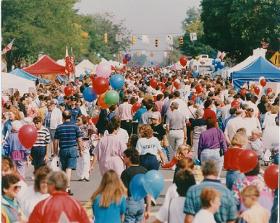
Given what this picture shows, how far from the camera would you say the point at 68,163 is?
624 inches

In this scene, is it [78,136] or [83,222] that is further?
[78,136]

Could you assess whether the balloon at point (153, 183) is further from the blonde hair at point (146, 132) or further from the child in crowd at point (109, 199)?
the blonde hair at point (146, 132)

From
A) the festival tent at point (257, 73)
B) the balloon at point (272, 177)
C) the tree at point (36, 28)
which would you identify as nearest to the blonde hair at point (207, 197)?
the balloon at point (272, 177)

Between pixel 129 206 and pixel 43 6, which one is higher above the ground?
pixel 43 6

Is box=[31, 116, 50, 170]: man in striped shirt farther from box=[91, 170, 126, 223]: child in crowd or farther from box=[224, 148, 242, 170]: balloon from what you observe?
box=[91, 170, 126, 223]: child in crowd

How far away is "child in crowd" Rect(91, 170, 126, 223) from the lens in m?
9.72

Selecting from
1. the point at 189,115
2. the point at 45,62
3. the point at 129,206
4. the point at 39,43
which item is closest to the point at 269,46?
the point at 39,43

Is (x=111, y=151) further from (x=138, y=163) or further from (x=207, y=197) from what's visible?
(x=207, y=197)

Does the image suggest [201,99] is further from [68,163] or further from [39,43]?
[39,43]

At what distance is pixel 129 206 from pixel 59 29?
7883 cm

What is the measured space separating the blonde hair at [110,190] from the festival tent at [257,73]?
25.1m

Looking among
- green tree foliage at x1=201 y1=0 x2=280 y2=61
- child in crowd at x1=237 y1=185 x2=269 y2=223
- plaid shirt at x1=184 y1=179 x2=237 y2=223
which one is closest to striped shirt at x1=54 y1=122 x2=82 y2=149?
plaid shirt at x1=184 y1=179 x2=237 y2=223

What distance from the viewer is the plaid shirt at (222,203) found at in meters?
9.16

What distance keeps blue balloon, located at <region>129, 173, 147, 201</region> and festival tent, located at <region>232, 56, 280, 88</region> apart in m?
24.2
